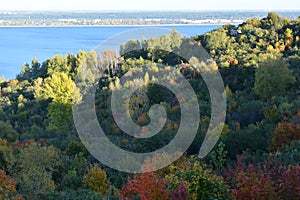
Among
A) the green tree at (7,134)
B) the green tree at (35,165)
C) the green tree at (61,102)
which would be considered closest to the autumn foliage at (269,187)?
the green tree at (35,165)

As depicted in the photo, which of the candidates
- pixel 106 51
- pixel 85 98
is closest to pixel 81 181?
pixel 85 98

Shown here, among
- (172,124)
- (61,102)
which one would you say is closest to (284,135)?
(172,124)

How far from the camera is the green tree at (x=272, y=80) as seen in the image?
20109mm

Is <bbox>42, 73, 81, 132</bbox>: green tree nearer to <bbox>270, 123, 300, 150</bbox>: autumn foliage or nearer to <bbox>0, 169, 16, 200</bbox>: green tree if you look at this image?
<bbox>270, 123, 300, 150</bbox>: autumn foliage

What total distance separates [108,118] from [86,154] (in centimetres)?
637

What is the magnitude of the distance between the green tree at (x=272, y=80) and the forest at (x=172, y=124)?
0.04 metres

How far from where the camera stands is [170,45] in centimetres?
3512

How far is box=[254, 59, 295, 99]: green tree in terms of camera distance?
20.1m

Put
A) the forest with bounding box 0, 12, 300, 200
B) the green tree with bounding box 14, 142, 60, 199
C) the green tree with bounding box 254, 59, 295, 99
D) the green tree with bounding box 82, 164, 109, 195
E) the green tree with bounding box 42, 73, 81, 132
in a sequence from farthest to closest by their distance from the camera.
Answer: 1. the green tree with bounding box 42, 73, 81, 132
2. the green tree with bounding box 254, 59, 295, 99
3. the green tree with bounding box 82, 164, 109, 195
4. the green tree with bounding box 14, 142, 60, 199
5. the forest with bounding box 0, 12, 300, 200

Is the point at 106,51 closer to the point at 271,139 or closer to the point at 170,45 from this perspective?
the point at 170,45

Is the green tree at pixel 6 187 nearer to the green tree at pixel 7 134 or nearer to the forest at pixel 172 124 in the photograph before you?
the forest at pixel 172 124

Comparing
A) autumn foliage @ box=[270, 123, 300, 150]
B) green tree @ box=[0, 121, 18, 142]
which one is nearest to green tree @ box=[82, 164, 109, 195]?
autumn foliage @ box=[270, 123, 300, 150]

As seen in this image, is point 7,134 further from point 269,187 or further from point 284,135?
point 269,187

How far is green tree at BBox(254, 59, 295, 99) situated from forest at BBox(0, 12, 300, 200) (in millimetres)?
43
